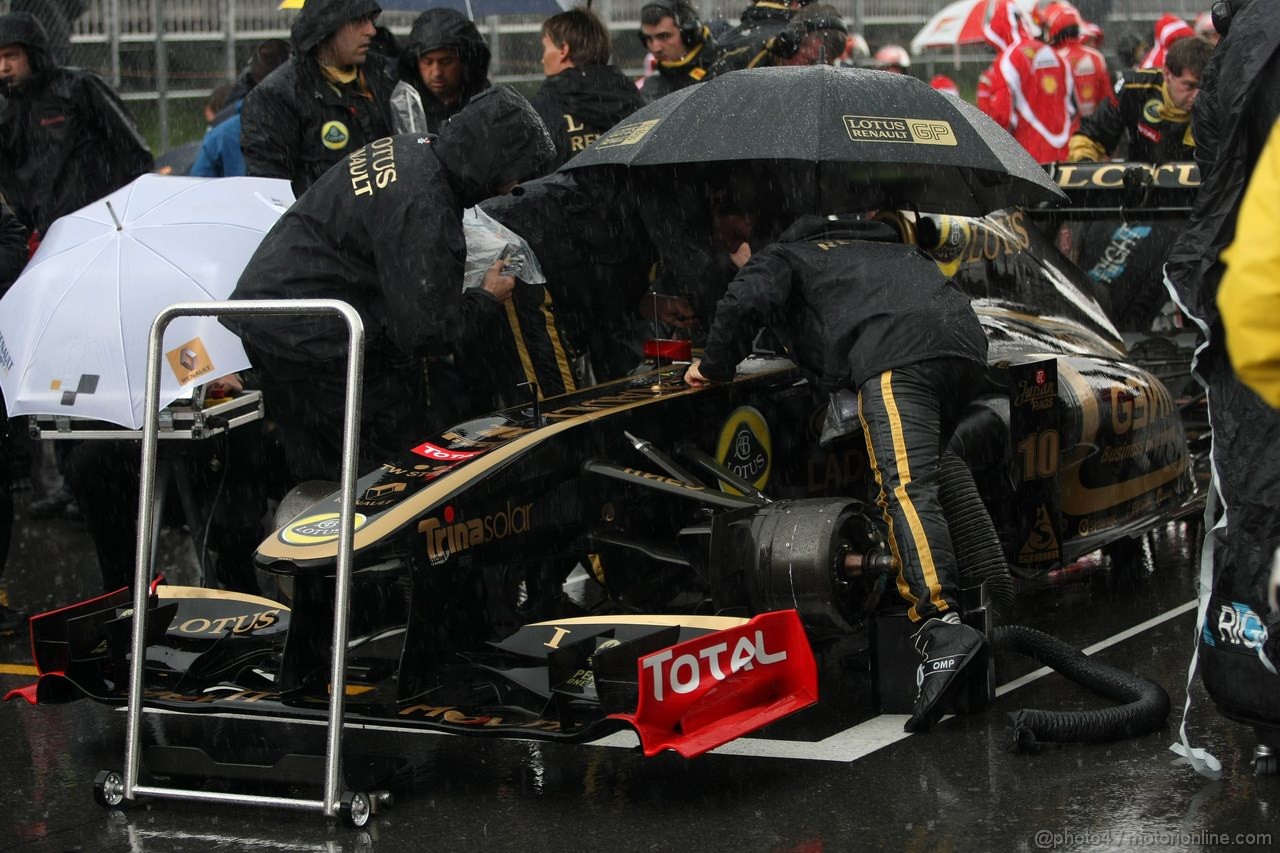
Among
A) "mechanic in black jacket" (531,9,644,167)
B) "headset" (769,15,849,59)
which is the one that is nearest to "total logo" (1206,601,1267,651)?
"mechanic in black jacket" (531,9,644,167)

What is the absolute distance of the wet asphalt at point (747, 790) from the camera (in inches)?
173

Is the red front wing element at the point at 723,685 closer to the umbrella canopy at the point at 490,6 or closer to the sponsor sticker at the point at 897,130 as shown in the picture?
the sponsor sticker at the point at 897,130

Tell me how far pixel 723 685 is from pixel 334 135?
398 cm

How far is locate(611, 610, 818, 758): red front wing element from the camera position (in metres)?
4.45

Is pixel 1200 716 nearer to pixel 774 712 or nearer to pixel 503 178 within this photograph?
pixel 774 712

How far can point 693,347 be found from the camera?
6.92 metres

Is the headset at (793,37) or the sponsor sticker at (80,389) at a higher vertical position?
the headset at (793,37)

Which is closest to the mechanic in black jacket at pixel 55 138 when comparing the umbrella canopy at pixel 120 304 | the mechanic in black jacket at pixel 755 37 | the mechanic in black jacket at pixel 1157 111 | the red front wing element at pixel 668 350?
the umbrella canopy at pixel 120 304

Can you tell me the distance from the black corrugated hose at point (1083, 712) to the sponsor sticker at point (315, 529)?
6.46 ft

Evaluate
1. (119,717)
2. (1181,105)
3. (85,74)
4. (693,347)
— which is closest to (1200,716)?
(693,347)

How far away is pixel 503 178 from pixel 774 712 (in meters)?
2.03

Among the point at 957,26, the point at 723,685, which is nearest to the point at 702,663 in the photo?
the point at 723,685

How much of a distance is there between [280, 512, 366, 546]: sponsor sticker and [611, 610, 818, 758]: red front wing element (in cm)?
106

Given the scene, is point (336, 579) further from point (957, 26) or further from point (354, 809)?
point (957, 26)
